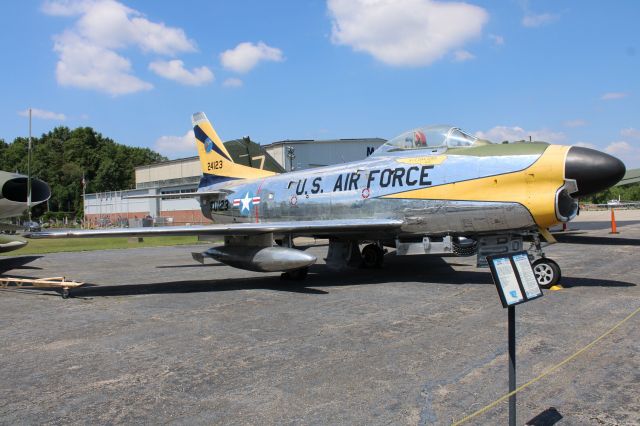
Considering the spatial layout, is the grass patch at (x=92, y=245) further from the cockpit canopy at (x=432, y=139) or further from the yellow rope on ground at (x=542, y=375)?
the yellow rope on ground at (x=542, y=375)

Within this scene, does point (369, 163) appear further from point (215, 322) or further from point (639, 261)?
point (639, 261)

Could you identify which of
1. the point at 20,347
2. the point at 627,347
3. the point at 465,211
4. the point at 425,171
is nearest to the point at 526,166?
the point at 465,211

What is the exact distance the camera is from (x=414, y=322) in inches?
245

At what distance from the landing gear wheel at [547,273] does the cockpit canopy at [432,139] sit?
270 centimetres

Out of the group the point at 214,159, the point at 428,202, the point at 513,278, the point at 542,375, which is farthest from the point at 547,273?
the point at 214,159

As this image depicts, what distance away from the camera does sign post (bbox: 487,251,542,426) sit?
304 centimetres

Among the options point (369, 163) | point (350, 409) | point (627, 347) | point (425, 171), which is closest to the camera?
point (350, 409)

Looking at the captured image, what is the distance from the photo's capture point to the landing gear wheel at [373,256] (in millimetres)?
12336

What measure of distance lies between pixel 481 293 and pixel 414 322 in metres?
2.47

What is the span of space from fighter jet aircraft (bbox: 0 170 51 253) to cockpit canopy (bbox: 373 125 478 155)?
27.5ft

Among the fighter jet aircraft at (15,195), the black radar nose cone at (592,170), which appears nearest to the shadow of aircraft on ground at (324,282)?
the black radar nose cone at (592,170)

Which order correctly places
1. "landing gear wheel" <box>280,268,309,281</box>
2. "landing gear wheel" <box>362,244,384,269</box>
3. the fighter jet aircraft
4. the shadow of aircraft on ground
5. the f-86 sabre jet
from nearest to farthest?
the f-86 sabre jet < the shadow of aircraft on ground < "landing gear wheel" <box>280,268,309,281</box> < the fighter jet aircraft < "landing gear wheel" <box>362,244,384,269</box>

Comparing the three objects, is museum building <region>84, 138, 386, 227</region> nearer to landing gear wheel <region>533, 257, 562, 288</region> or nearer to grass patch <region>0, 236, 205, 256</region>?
grass patch <region>0, 236, 205, 256</region>

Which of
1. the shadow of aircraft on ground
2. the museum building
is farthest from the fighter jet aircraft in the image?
the museum building
